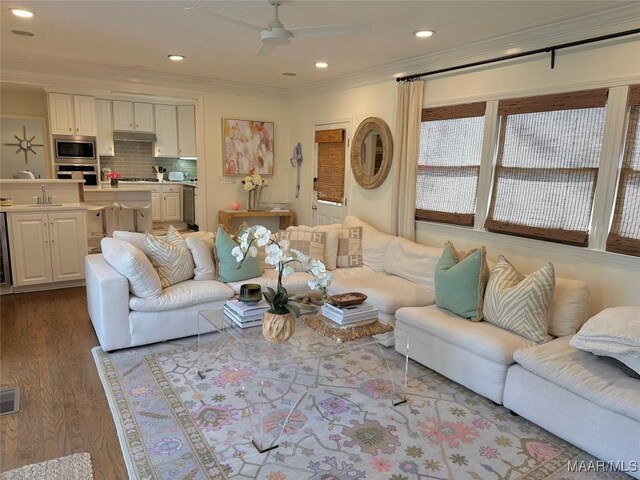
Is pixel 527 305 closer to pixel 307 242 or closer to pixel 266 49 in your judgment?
pixel 307 242

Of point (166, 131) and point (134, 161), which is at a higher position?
point (166, 131)

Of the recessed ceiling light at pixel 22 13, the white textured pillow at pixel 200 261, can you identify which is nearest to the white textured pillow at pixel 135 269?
the white textured pillow at pixel 200 261

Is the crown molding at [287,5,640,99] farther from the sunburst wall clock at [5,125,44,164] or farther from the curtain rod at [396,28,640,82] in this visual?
the sunburst wall clock at [5,125,44,164]

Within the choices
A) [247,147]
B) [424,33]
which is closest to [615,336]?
[424,33]

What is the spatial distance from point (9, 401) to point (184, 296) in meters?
1.30

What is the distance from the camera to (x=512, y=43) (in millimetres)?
3537

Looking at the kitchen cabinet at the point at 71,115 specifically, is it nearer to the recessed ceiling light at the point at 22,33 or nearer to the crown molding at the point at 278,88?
the crown molding at the point at 278,88

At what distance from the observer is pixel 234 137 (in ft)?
20.5

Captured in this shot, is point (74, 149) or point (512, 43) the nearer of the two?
point (512, 43)

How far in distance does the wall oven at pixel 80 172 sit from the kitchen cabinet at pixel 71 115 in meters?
0.53

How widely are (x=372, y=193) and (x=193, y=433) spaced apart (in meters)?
3.43

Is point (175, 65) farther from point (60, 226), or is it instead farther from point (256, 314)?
point (256, 314)

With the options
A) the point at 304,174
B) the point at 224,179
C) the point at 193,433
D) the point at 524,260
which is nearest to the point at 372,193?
the point at 304,174

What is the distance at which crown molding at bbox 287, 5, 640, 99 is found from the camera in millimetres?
2904
